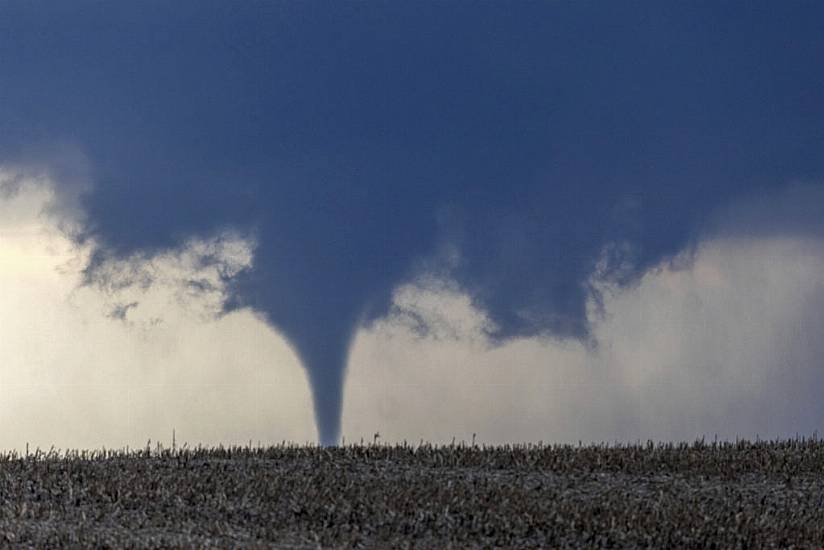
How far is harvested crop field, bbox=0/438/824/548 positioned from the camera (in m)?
14.9

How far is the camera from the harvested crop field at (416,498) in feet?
49.0

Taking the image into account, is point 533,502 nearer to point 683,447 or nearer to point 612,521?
point 612,521

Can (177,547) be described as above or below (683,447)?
below

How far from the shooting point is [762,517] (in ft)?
54.6

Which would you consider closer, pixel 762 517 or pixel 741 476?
pixel 762 517

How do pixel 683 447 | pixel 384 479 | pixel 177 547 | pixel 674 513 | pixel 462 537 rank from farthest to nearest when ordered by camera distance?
1. pixel 683 447
2. pixel 384 479
3. pixel 674 513
4. pixel 462 537
5. pixel 177 547

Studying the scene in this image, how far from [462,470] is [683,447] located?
4717 millimetres

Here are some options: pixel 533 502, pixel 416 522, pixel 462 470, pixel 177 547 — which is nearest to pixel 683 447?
pixel 462 470

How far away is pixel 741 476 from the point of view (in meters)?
19.8

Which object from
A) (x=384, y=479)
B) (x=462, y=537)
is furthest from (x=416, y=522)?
(x=384, y=479)

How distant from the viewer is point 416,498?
16469mm

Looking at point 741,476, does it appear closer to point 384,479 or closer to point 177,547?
point 384,479

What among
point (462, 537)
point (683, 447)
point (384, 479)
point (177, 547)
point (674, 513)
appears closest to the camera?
point (177, 547)

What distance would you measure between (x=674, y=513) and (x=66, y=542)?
774 cm
